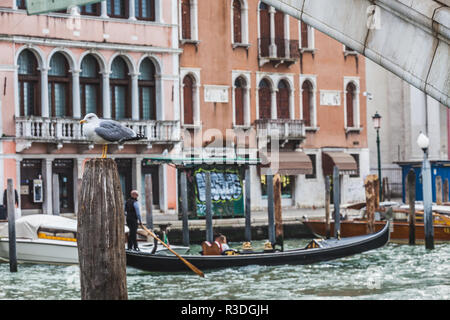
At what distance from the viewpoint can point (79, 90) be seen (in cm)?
2116

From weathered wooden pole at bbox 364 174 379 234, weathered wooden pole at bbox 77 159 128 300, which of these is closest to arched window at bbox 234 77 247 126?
weathered wooden pole at bbox 364 174 379 234

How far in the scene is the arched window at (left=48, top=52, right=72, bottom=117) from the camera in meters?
20.8

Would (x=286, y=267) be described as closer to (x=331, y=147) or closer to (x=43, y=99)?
(x=43, y=99)

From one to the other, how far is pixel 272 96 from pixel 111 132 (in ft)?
56.4

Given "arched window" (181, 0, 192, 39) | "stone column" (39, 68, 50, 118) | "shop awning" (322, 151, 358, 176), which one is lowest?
"shop awning" (322, 151, 358, 176)

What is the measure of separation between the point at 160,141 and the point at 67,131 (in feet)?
8.57

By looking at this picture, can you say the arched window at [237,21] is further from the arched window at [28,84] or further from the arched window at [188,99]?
the arched window at [28,84]

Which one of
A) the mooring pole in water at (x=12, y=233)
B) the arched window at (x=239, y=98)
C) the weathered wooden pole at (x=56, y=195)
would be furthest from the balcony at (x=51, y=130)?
the mooring pole in water at (x=12, y=233)

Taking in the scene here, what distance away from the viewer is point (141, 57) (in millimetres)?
22062

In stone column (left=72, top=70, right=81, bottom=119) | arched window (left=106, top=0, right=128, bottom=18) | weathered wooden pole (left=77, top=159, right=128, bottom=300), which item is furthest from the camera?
arched window (left=106, top=0, right=128, bottom=18)

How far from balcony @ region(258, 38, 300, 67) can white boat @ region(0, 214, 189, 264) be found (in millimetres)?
10260

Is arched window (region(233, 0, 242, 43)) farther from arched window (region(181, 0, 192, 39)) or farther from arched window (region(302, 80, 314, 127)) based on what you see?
arched window (region(302, 80, 314, 127))

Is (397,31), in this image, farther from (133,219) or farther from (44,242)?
(44,242)
